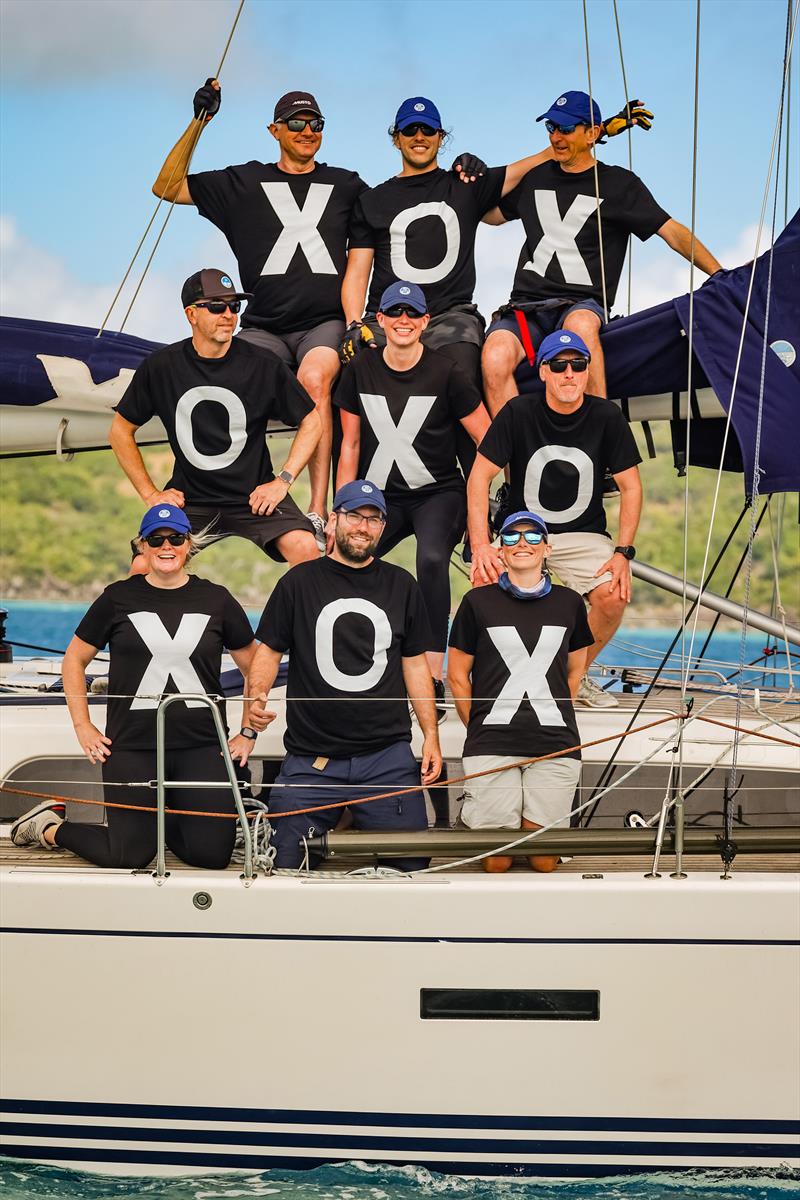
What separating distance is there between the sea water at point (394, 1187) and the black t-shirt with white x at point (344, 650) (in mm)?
1417

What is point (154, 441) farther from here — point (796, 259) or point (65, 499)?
point (65, 499)

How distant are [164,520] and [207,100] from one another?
2.55 metres

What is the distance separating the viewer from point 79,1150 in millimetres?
4859

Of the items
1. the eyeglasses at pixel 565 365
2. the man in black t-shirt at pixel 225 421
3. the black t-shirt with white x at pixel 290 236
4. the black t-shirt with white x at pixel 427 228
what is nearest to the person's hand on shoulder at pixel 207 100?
the black t-shirt with white x at pixel 290 236

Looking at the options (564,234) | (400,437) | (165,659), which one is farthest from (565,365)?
(165,659)

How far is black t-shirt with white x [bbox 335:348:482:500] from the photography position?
5.86 metres

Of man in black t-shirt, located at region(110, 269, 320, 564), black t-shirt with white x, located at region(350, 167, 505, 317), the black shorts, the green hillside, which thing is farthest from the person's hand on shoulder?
the green hillside

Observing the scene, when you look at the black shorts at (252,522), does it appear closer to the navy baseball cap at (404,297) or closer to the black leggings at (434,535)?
the black leggings at (434,535)

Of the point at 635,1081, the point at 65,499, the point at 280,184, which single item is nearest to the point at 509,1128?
the point at 635,1081

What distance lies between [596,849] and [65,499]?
5503 cm

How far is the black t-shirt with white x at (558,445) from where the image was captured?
5.64m

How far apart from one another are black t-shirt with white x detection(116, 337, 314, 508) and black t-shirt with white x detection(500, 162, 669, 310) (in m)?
1.21

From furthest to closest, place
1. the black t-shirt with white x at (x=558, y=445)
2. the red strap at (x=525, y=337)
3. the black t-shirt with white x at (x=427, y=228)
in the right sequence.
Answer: the black t-shirt with white x at (x=427, y=228) → the red strap at (x=525, y=337) → the black t-shirt with white x at (x=558, y=445)

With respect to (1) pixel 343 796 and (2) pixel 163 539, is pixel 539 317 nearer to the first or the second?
(2) pixel 163 539
